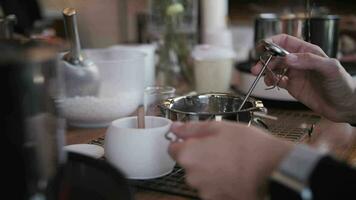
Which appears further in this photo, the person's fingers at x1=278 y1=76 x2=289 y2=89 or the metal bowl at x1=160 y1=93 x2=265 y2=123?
the person's fingers at x1=278 y1=76 x2=289 y2=89

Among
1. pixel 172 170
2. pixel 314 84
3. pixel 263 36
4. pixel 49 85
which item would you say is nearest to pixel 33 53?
pixel 49 85

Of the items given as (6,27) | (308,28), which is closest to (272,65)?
(308,28)

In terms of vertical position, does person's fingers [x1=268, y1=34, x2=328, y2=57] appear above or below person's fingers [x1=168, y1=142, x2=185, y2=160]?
above

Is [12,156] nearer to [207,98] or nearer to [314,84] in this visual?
[207,98]

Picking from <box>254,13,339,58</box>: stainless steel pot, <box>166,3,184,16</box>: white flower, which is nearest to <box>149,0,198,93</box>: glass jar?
<box>166,3,184,16</box>: white flower

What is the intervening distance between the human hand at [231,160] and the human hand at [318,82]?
38 cm

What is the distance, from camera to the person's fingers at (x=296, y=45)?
97 centimetres

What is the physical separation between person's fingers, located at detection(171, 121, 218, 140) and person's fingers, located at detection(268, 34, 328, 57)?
1.52 ft

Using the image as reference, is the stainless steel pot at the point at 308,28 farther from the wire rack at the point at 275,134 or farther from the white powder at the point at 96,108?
the white powder at the point at 96,108

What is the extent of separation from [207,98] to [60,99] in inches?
14.7

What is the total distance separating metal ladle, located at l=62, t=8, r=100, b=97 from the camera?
0.96 m

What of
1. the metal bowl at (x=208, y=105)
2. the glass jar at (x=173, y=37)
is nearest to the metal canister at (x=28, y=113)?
the metal bowl at (x=208, y=105)

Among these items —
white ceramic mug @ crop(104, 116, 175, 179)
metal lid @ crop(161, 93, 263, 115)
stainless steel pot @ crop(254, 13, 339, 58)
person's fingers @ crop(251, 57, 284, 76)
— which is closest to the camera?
white ceramic mug @ crop(104, 116, 175, 179)

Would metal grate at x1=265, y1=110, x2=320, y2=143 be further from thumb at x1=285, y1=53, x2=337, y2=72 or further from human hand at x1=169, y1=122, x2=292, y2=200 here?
human hand at x1=169, y1=122, x2=292, y2=200
